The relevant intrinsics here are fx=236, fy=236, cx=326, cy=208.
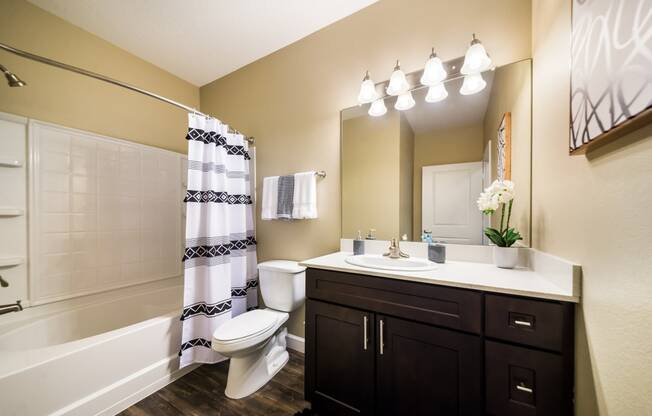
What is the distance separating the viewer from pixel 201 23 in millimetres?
1892

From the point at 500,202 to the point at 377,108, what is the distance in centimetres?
99

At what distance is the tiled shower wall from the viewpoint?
1.72 meters

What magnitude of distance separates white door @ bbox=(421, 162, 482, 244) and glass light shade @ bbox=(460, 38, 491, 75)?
0.53 metres

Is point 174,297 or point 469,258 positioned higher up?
point 469,258

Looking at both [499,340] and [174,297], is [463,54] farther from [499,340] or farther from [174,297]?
[174,297]

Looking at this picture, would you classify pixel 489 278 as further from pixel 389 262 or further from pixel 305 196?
pixel 305 196

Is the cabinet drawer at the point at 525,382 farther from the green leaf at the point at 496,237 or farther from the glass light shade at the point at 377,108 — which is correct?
the glass light shade at the point at 377,108

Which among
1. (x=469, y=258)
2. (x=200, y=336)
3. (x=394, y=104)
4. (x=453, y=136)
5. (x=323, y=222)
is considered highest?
(x=394, y=104)

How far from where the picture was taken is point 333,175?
190cm

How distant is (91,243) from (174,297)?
2.76 feet

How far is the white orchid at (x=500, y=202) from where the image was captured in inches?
47.4

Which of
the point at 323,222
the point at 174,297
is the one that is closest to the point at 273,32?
the point at 323,222

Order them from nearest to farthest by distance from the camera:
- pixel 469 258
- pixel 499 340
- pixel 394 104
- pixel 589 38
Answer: pixel 589 38
pixel 499 340
pixel 469 258
pixel 394 104

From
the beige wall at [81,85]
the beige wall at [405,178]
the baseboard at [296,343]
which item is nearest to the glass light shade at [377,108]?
the beige wall at [405,178]
